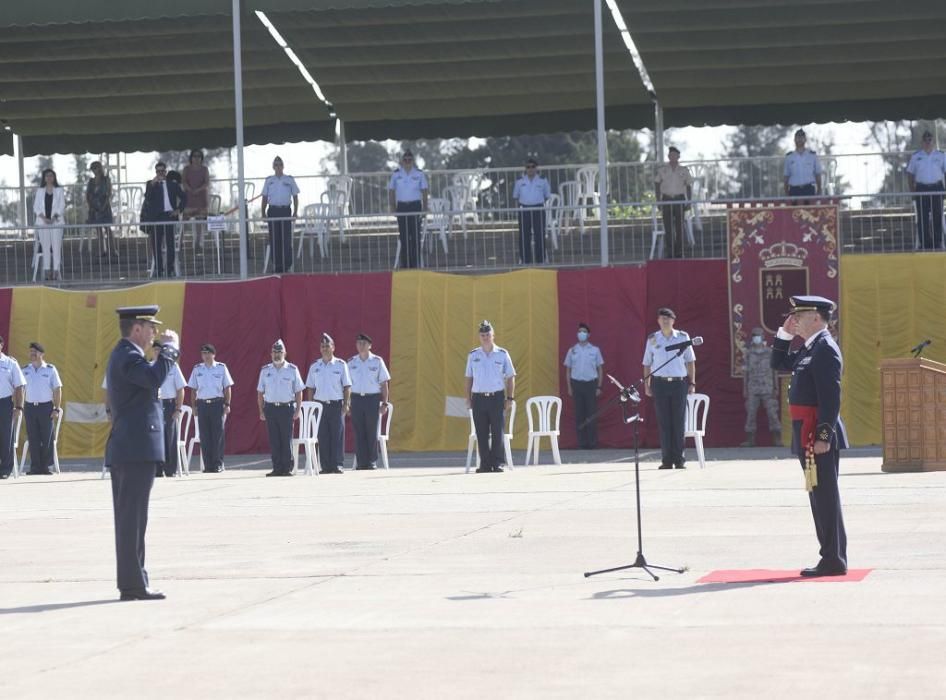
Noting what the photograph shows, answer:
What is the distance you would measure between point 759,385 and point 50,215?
11387mm

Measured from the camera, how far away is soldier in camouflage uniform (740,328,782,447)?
21578mm

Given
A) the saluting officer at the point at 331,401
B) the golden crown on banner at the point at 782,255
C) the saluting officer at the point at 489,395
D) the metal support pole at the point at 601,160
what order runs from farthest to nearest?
the metal support pole at the point at 601,160 → the golden crown on banner at the point at 782,255 → the saluting officer at the point at 331,401 → the saluting officer at the point at 489,395

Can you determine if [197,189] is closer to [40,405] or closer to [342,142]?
[342,142]

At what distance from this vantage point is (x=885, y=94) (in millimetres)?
27219

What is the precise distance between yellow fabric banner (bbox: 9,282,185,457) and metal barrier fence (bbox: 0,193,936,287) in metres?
0.93

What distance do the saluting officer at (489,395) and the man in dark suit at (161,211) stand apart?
7.48m

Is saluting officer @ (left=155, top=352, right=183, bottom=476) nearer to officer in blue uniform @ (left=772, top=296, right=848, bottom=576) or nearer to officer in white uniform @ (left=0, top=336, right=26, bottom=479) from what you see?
officer in white uniform @ (left=0, top=336, right=26, bottom=479)

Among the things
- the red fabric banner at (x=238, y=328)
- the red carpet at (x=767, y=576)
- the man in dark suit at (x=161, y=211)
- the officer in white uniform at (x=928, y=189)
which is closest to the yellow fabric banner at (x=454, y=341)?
the red fabric banner at (x=238, y=328)

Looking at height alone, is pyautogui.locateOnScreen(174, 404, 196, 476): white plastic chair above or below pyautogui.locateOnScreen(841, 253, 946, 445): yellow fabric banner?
below

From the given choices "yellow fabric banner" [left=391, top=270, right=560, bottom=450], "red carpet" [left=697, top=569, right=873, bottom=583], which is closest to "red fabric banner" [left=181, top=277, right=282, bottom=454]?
"yellow fabric banner" [left=391, top=270, right=560, bottom=450]

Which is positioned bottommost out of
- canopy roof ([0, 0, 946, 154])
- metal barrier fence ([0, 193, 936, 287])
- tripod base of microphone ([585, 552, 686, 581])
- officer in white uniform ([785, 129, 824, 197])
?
tripod base of microphone ([585, 552, 686, 581])

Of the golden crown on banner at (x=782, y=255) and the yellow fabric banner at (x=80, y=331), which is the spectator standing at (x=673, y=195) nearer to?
the golden crown on banner at (x=782, y=255)

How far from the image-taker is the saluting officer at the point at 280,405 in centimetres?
1961

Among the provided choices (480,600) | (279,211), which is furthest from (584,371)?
(480,600)
